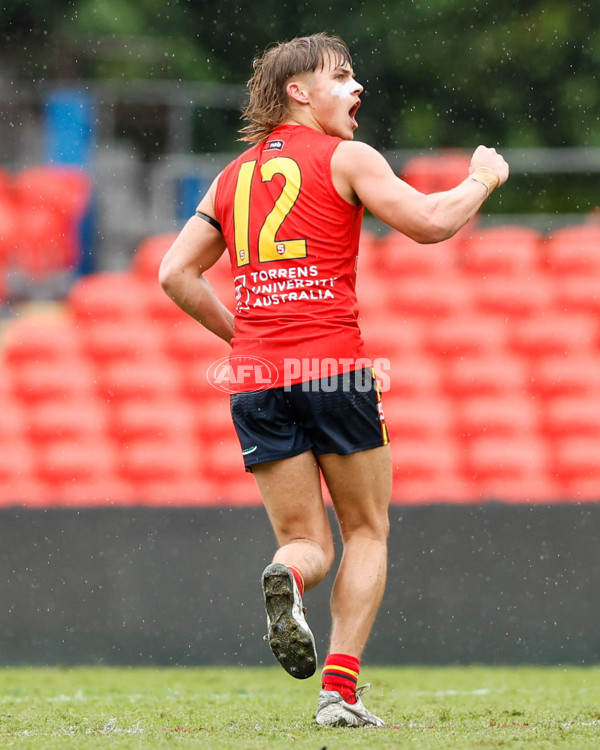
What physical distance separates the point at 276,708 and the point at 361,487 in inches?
42.2

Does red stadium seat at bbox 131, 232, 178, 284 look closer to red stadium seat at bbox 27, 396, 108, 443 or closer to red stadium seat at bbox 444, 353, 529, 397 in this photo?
red stadium seat at bbox 27, 396, 108, 443

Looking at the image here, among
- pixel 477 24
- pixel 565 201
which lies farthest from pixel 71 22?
pixel 565 201

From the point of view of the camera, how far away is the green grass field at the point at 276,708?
3.25m

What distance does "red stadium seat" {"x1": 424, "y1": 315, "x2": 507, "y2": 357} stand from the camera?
26.4ft

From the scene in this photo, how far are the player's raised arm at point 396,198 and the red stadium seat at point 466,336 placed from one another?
456 cm

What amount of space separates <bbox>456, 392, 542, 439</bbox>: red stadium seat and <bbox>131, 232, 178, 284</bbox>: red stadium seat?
2.50 m

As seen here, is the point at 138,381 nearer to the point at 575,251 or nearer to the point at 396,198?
the point at 575,251

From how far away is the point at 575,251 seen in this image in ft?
29.0

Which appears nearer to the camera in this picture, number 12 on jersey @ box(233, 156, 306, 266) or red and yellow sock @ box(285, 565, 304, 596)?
red and yellow sock @ box(285, 565, 304, 596)

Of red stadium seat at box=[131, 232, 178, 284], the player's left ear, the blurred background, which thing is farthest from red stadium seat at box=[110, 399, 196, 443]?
the player's left ear

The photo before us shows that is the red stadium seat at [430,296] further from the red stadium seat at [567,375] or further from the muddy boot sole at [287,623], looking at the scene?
the muddy boot sole at [287,623]

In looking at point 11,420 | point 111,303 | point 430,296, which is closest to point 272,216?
point 11,420

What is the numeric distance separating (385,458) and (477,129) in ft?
34.7

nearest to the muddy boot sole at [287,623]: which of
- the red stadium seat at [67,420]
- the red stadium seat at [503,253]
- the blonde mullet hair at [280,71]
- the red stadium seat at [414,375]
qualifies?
the blonde mullet hair at [280,71]
